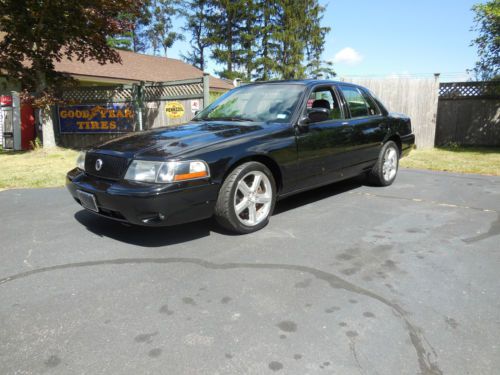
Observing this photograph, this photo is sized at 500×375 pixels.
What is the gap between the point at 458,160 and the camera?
29.3 ft

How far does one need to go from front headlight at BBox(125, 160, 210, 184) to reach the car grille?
11 cm

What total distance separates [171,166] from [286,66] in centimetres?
3164

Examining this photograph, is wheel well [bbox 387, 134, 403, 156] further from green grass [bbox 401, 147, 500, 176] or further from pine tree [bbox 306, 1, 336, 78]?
pine tree [bbox 306, 1, 336, 78]

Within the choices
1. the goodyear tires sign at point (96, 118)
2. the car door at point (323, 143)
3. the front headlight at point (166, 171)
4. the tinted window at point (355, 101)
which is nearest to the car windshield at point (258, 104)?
the car door at point (323, 143)

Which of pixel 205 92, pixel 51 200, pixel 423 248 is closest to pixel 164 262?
pixel 423 248

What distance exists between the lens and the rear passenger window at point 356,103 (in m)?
5.34

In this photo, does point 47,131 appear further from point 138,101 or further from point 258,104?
point 258,104

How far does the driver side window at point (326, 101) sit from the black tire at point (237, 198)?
3.82 feet

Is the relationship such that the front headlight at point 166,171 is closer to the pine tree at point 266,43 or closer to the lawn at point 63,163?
the lawn at point 63,163

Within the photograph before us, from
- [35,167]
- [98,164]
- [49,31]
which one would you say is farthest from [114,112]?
[98,164]

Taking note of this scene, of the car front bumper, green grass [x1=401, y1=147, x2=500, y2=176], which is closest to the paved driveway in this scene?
the car front bumper

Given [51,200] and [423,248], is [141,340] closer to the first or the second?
[423,248]

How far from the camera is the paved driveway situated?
2.05 m

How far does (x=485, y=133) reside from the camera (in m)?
11.3
